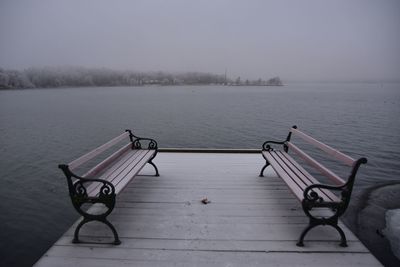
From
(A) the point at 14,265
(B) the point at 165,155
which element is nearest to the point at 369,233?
(B) the point at 165,155

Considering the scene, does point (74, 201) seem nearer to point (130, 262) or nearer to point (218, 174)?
point (130, 262)

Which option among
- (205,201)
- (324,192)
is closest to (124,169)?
(205,201)

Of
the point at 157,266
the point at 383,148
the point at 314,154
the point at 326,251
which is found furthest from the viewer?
the point at 383,148

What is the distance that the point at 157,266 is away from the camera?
3172mm

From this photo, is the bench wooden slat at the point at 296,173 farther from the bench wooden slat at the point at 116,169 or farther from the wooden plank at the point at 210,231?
the bench wooden slat at the point at 116,169

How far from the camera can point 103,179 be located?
3973 millimetres

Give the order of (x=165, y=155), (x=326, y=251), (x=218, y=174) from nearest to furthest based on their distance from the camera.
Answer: (x=326, y=251) < (x=218, y=174) < (x=165, y=155)

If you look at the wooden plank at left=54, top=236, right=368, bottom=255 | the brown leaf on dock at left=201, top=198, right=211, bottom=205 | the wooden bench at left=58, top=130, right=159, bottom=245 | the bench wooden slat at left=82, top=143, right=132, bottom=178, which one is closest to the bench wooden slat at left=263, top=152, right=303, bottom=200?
the wooden plank at left=54, top=236, right=368, bottom=255

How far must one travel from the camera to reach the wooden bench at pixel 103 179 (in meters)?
3.55

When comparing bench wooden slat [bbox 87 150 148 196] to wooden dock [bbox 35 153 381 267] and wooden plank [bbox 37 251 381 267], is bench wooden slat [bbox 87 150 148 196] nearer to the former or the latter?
wooden dock [bbox 35 153 381 267]

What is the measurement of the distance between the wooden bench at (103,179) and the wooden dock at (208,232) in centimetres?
31

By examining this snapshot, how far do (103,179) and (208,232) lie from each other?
66.5 inches

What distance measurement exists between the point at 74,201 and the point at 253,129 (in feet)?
72.8

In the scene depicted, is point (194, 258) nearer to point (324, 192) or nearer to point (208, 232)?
point (208, 232)
